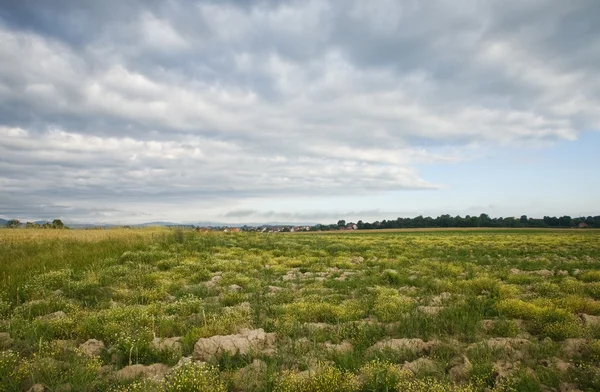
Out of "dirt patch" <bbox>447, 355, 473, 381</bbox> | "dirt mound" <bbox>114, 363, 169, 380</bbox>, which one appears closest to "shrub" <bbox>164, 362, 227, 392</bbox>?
"dirt mound" <bbox>114, 363, 169, 380</bbox>

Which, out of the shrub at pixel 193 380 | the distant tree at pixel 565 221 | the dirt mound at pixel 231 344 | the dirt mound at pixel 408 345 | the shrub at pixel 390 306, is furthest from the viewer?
the distant tree at pixel 565 221

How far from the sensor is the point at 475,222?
5025 inches

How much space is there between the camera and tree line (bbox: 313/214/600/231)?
12294cm

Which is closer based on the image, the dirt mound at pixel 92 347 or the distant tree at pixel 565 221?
the dirt mound at pixel 92 347

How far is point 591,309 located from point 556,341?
2926mm

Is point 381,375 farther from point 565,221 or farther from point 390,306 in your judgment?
point 565,221

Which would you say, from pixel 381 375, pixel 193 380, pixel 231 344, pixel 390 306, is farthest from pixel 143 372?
pixel 390 306

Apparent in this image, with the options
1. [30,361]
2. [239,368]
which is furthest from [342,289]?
[30,361]

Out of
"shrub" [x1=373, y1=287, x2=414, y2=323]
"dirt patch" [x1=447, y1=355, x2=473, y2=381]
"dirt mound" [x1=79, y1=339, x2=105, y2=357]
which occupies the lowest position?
"dirt patch" [x1=447, y1=355, x2=473, y2=381]

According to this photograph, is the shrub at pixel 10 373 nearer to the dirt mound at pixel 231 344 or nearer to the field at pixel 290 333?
the field at pixel 290 333

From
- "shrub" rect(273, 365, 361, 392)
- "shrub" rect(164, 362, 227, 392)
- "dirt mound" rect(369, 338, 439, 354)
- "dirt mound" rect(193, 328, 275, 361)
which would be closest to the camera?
"shrub" rect(164, 362, 227, 392)

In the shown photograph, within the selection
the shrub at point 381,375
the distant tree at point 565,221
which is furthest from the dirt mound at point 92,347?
the distant tree at point 565,221

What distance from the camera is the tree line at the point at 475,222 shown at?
12294cm

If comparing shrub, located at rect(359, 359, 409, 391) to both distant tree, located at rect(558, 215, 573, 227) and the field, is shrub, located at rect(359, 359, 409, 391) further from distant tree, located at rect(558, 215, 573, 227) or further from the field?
distant tree, located at rect(558, 215, 573, 227)
